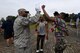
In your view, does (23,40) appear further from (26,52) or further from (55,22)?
(55,22)

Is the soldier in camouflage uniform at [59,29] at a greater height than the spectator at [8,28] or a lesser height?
greater

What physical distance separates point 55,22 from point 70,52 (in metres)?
6.10

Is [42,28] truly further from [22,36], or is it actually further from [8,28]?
[22,36]

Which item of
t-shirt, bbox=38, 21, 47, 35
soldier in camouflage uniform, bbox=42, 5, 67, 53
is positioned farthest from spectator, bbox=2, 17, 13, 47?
soldier in camouflage uniform, bbox=42, 5, 67, 53

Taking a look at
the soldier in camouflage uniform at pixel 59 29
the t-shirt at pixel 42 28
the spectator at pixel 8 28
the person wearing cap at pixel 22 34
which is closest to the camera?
the person wearing cap at pixel 22 34

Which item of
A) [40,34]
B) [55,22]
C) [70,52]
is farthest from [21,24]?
[70,52]

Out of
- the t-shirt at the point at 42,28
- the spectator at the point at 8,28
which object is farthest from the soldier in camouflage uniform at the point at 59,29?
the spectator at the point at 8,28

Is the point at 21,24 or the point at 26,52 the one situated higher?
the point at 21,24

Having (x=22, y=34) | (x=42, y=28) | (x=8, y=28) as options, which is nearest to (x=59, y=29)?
(x=22, y=34)

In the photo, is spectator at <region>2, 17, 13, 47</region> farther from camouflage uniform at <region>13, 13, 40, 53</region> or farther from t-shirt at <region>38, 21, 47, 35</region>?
camouflage uniform at <region>13, 13, 40, 53</region>

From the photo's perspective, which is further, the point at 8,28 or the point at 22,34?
the point at 8,28

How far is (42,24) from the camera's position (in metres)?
15.4

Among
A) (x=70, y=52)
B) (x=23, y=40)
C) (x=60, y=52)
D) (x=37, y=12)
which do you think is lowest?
(x=70, y=52)

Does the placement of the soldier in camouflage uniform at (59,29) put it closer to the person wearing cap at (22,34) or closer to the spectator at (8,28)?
the person wearing cap at (22,34)
